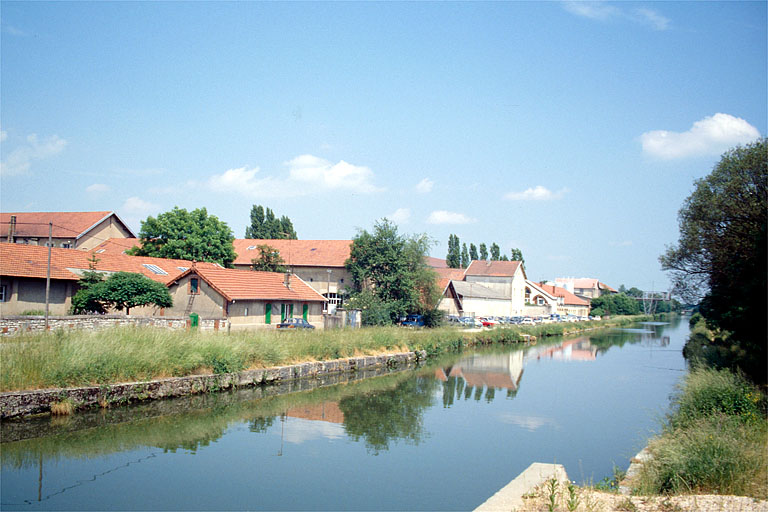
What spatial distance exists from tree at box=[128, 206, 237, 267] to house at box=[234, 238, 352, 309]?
4.27 m

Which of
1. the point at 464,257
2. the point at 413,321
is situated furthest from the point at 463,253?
the point at 413,321

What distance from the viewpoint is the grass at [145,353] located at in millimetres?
13320

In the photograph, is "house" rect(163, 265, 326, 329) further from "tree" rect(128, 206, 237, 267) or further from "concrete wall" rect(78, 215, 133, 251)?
"concrete wall" rect(78, 215, 133, 251)

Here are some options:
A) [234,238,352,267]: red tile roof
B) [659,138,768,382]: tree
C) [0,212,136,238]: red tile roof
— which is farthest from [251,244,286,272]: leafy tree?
[659,138,768,382]: tree

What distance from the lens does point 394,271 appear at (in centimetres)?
4259

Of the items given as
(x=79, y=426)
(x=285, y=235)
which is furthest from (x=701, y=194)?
(x=285, y=235)

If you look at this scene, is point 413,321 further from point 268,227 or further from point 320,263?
point 268,227

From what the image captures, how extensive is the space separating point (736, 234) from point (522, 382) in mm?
10695

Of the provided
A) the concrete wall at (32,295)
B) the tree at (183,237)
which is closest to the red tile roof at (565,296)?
the tree at (183,237)

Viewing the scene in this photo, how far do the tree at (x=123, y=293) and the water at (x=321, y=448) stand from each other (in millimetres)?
11131

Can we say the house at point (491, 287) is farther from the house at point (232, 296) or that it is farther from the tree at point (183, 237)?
the house at point (232, 296)

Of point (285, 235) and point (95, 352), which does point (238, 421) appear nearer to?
point (95, 352)

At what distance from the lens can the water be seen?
9.48 m

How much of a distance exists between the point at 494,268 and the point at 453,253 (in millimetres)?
16828
